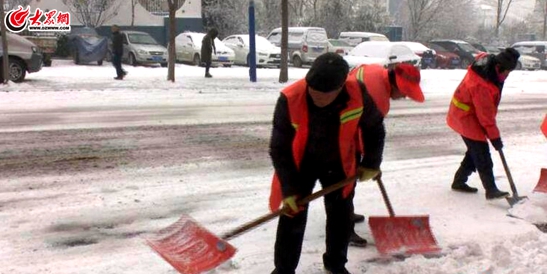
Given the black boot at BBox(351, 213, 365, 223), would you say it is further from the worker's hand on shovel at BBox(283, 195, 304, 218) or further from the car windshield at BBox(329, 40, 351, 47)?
the car windshield at BBox(329, 40, 351, 47)

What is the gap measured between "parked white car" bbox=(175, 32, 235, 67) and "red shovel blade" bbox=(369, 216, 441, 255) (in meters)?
18.6

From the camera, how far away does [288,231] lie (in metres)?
3.62

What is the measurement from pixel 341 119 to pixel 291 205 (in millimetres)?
568

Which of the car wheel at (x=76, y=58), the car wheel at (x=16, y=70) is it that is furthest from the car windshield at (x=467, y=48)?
the car wheel at (x=16, y=70)

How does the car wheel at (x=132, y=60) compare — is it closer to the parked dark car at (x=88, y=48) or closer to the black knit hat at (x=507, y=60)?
the parked dark car at (x=88, y=48)

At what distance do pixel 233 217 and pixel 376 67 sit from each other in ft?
5.80

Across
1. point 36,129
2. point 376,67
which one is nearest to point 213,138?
point 36,129

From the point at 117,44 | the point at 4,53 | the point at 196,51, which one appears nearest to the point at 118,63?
the point at 117,44

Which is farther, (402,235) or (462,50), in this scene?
(462,50)

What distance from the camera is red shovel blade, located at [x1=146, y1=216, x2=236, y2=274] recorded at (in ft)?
12.0

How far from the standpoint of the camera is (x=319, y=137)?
3379 millimetres

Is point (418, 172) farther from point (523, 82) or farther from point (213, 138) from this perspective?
point (523, 82)

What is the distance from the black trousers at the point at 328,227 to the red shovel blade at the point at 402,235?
585mm

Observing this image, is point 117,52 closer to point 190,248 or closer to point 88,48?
point 88,48
